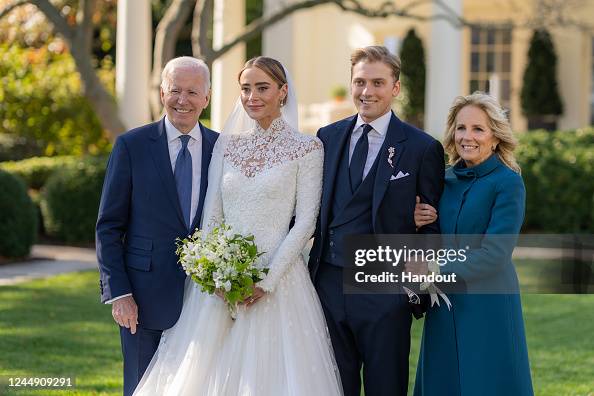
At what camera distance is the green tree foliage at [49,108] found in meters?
18.4

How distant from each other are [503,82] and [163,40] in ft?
31.2

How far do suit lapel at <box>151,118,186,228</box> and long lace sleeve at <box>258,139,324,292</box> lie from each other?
548 mm

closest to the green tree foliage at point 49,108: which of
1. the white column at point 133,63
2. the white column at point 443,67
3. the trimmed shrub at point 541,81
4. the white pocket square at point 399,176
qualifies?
the white column at point 133,63

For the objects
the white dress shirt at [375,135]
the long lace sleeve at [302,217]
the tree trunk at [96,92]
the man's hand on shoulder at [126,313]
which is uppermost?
the tree trunk at [96,92]

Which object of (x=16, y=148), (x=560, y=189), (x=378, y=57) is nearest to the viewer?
(x=378, y=57)

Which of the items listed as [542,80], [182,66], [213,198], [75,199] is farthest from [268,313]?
[542,80]

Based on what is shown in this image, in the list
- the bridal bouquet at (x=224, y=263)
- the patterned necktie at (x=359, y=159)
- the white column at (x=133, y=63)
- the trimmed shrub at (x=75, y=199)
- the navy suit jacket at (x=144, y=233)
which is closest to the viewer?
the bridal bouquet at (x=224, y=263)

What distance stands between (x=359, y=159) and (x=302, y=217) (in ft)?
1.35

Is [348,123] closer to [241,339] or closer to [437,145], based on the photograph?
[437,145]

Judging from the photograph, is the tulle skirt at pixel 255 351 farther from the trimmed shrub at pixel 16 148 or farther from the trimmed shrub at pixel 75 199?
the trimmed shrub at pixel 16 148

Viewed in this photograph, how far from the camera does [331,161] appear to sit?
4.62m

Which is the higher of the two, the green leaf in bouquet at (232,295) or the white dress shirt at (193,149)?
the white dress shirt at (193,149)

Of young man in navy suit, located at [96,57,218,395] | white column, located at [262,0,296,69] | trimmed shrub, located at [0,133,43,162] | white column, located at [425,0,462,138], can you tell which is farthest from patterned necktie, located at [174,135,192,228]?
trimmed shrub, located at [0,133,43,162]

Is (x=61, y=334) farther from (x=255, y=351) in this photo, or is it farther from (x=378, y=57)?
(x=378, y=57)
